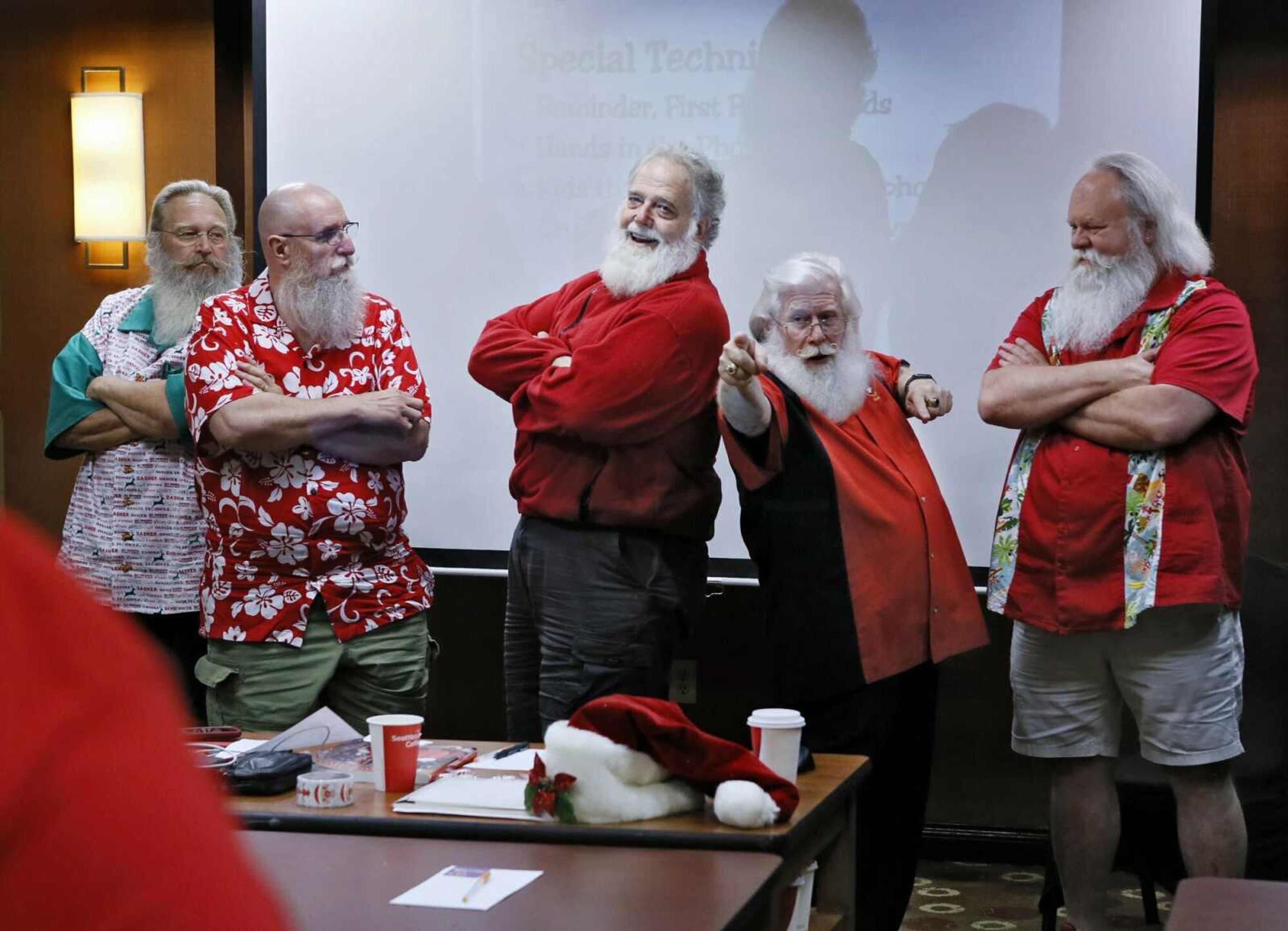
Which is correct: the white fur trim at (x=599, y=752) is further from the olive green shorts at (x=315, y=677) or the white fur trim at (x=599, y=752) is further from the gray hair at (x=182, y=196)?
the gray hair at (x=182, y=196)

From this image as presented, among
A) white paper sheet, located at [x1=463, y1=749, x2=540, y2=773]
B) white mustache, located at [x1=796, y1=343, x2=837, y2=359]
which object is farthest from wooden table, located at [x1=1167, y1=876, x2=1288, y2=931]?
white mustache, located at [x1=796, y1=343, x2=837, y2=359]

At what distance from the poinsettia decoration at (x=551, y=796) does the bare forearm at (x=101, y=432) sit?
1.83 meters

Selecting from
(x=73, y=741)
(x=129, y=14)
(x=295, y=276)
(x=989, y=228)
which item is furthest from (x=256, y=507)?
(x=73, y=741)

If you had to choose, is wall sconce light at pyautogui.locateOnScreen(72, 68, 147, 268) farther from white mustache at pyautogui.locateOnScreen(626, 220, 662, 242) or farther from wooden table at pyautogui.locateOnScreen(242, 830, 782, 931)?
wooden table at pyautogui.locateOnScreen(242, 830, 782, 931)

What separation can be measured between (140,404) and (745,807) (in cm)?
203

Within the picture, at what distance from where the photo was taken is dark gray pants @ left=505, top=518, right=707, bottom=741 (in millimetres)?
3010

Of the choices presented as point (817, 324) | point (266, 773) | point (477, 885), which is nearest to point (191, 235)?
point (817, 324)

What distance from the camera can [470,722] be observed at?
4504mm

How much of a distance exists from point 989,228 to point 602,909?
110 inches

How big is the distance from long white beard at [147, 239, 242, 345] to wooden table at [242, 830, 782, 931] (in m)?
1.85

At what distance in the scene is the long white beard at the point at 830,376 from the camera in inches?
121

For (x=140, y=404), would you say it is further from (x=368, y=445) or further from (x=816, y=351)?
(x=816, y=351)

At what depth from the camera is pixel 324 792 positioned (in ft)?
6.72

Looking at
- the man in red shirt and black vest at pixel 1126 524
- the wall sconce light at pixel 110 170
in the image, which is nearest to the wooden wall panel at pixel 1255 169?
the man in red shirt and black vest at pixel 1126 524
